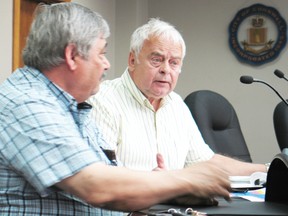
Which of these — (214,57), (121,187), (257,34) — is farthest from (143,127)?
(257,34)

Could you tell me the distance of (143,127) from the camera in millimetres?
2393

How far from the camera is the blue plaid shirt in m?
1.22

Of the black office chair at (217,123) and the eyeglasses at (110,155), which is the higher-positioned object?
the eyeglasses at (110,155)

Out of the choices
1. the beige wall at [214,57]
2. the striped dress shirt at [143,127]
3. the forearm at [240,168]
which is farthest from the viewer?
the beige wall at [214,57]

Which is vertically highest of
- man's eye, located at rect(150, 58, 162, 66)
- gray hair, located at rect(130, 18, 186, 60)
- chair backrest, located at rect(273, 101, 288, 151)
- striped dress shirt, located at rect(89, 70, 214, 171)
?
gray hair, located at rect(130, 18, 186, 60)

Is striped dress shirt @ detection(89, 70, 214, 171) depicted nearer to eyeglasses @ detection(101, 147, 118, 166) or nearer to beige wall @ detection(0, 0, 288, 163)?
eyeglasses @ detection(101, 147, 118, 166)

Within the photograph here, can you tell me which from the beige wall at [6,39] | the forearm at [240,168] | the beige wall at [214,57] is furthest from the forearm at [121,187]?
the beige wall at [214,57]

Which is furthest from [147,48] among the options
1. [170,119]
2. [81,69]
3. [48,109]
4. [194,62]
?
[194,62]

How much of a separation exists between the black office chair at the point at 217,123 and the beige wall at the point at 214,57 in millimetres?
1885

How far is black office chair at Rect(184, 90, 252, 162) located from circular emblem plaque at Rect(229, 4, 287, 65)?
201 centimetres

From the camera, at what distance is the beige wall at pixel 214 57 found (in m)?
5.30

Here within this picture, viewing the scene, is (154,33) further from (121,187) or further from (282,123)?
(282,123)

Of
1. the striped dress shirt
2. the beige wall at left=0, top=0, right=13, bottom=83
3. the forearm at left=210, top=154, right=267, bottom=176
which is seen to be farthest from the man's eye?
the beige wall at left=0, top=0, right=13, bottom=83

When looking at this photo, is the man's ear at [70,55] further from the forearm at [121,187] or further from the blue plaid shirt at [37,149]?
the forearm at [121,187]
